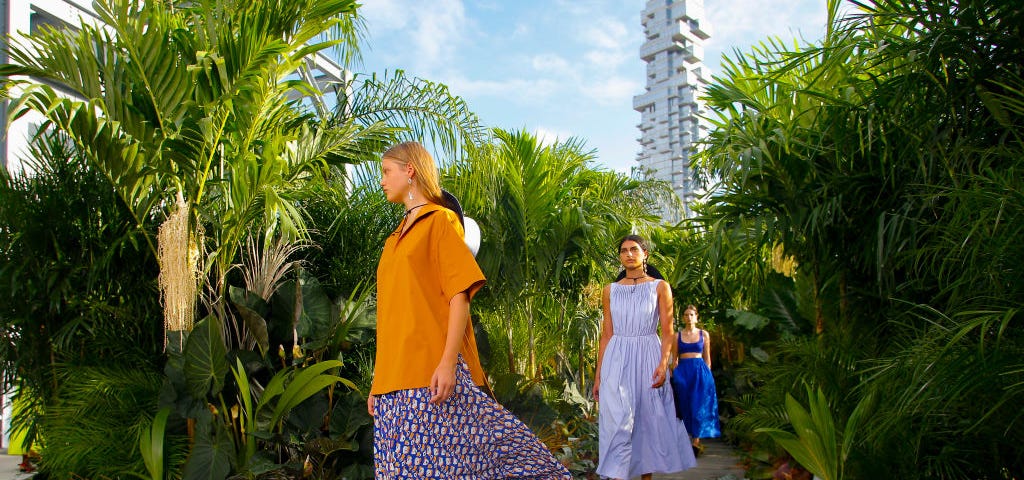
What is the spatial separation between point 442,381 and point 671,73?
77596 mm

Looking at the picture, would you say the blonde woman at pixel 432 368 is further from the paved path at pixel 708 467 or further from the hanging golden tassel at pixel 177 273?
the paved path at pixel 708 467

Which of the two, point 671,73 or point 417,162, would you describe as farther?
point 671,73

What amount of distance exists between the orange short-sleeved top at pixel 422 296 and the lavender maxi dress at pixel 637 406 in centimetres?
226

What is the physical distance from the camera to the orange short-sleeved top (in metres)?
2.49

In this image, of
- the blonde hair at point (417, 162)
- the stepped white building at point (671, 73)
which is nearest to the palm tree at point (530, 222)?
the blonde hair at point (417, 162)

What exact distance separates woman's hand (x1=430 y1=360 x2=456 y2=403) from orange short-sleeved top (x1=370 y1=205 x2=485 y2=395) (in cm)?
8

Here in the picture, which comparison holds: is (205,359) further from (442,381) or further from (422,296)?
(442,381)

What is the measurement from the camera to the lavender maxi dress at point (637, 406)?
466cm

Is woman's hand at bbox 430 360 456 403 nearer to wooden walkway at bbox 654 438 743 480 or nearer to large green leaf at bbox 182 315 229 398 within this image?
large green leaf at bbox 182 315 229 398

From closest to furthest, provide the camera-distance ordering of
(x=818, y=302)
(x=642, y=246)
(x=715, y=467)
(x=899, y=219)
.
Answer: (x=899, y=219)
(x=818, y=302)
(x=642, y=246)
(x=715, y=467)

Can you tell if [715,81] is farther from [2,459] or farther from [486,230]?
[2,459]

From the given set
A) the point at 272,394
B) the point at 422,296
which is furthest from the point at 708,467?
the point at 422,296

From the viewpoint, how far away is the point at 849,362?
3834 millimetres

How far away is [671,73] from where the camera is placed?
250ft
